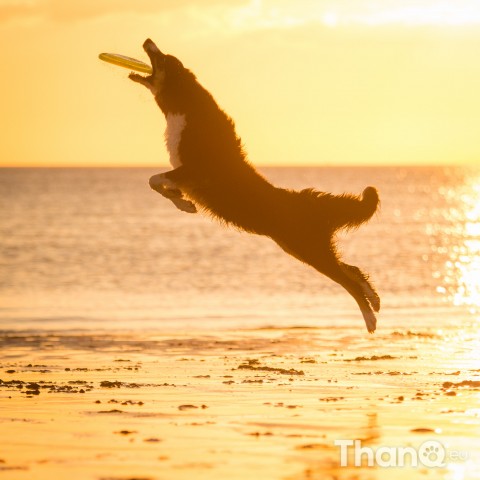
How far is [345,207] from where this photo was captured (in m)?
13.1

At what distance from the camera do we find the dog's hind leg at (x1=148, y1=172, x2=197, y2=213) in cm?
1234

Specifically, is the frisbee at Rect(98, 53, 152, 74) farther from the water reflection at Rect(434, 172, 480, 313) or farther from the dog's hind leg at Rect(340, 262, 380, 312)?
the water reflection at Rect(434, 172, 480, 313)

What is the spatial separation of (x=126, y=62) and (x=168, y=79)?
0.50 metres

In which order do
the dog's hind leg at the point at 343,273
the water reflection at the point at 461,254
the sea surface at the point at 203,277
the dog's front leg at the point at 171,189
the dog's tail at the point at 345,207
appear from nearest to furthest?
the dog's front leg at the point at 171,189 → the dog's tail at the point at 345,207 → the dog's hind leg at the point at 343,273 → the sea surface at the point at 203,277 → the water reflection at the point at 461,254

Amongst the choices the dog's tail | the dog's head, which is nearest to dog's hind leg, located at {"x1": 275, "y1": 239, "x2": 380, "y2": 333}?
the dog's tail

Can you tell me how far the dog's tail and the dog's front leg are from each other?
1.39 m

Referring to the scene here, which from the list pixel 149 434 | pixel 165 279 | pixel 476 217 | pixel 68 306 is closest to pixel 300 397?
pixel 149 434

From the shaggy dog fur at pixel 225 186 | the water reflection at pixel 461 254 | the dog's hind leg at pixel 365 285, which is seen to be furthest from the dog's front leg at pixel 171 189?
the water reflection at pixel 461 254

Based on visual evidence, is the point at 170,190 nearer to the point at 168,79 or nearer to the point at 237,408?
the point at 168,79

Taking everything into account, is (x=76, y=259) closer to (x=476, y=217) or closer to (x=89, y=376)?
(x=89, y=376)

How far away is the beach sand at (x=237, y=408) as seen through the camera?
9.41 m

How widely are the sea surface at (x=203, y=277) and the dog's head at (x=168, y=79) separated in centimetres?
147

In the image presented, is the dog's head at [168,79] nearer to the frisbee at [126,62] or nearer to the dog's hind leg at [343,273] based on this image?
the frisbee at [126,62]

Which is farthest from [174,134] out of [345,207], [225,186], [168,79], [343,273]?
[343,273]
